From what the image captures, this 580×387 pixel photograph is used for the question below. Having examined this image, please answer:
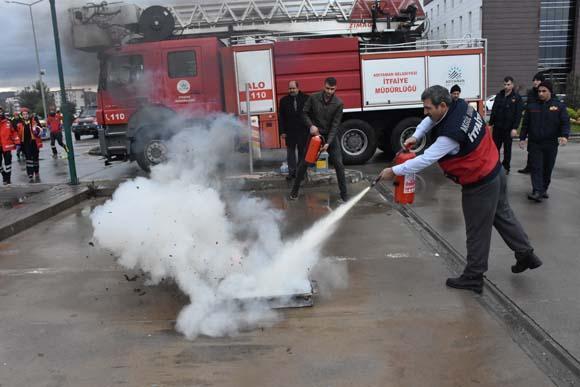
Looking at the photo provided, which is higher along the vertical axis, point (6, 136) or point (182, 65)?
point (182, 65)

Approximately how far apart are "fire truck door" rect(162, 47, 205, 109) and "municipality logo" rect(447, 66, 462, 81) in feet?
18.4

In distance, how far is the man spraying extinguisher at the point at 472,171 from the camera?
393 centimetres

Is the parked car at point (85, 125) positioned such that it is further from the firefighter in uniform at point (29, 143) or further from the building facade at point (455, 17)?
the building facade at point (455, 17)

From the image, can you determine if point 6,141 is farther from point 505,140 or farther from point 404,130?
point 505,140

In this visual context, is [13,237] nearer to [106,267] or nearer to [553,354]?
[106,267]

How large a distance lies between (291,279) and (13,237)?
4.42 metres

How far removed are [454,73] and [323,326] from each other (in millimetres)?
9056

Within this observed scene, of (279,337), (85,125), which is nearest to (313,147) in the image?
(279,337)

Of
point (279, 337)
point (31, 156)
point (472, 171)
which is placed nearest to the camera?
point (279, 337)

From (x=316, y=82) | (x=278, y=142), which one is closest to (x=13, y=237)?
(x=278, y=142)

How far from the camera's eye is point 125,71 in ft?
34.1

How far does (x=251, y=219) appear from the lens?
6906 millimetres

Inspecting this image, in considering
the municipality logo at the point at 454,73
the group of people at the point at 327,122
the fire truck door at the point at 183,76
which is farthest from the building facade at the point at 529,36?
the group of people at the point at 327,122

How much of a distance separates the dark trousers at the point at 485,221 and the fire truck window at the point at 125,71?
26.9ft
